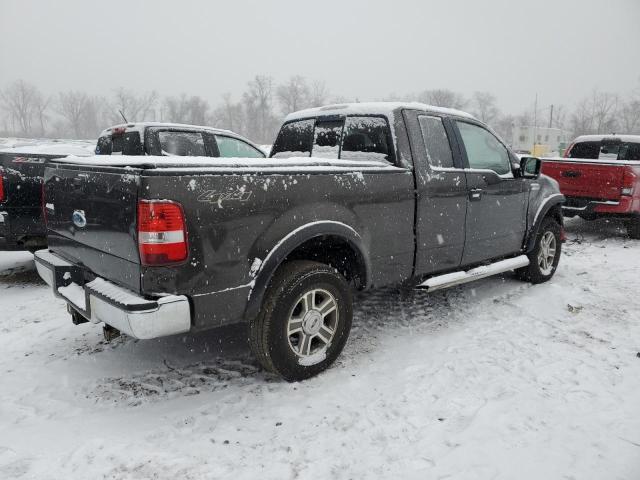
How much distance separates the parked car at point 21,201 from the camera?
17.0 ft

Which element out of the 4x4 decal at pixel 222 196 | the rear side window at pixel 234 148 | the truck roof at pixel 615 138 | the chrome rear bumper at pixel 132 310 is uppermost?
the truck roof at pixel 615 138

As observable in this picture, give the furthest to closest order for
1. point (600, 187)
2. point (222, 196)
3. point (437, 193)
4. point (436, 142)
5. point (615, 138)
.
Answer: point (615, 138)
point (600, 187)
point (436, 142)
point (437, 193)
point (222, 196)

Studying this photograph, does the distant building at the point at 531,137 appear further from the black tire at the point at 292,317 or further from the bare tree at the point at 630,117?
the black tire at the point at 292,317

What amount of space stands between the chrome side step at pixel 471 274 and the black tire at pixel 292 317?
96 centimetres

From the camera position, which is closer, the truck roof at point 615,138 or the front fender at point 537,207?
the front fender at point 537,207

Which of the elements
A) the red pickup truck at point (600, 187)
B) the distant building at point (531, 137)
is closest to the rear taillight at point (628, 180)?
the red pickup truck at point (600, 187)

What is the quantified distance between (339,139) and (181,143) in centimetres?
305

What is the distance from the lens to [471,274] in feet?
14.5

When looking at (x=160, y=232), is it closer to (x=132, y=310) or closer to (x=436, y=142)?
(x=132, y=310)

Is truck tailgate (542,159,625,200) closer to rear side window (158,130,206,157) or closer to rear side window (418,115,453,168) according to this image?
rear side window (418,115,453,168)

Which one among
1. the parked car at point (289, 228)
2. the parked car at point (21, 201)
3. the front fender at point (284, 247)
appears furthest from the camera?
the parked car at point (21, 201)

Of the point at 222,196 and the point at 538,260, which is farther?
the point at 538,260

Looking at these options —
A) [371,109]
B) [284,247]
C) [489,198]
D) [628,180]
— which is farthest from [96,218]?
[628,180]

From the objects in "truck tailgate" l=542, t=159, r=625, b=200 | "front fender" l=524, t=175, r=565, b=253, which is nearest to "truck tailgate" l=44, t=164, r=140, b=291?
"front fender" l=524, t=175, r=565, b=253
